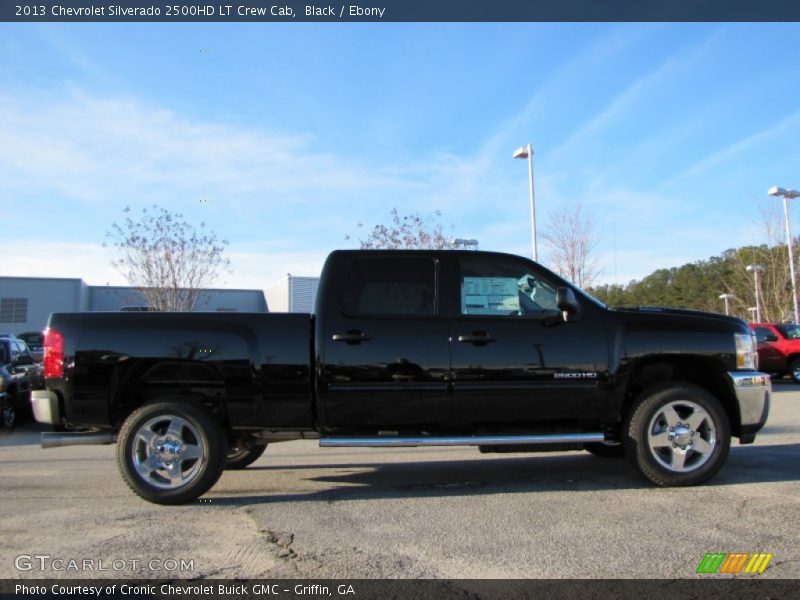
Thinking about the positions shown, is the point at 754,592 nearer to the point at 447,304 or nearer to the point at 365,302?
the point at 447,304

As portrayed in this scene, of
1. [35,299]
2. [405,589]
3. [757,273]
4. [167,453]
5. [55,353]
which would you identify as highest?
[757,273]

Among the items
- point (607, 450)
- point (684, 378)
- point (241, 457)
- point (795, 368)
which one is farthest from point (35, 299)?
point (684, 378)

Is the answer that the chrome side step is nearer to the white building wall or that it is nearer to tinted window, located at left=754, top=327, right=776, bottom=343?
tinted window, located at left=754, top=327, right=776, bottom=343

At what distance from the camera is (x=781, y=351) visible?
59.4 ft

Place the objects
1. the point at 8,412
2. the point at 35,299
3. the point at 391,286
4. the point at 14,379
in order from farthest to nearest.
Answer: the point at 35,299 → the point at 14,379 → the point at 8,412 → the point at 391,286

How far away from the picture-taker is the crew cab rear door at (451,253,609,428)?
5.26 meters

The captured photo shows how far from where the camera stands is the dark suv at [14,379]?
426 inches

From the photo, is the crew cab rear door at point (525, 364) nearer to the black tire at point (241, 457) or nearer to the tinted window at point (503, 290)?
the tinted window at point (503, 290)

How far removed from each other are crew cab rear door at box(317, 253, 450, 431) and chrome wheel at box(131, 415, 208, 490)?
41.6 inches

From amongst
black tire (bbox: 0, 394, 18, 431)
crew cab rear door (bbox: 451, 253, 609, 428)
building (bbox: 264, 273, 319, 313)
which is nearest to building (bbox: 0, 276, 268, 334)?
building (bbox: 264, 273, 319, 313)

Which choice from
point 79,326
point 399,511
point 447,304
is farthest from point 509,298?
point 79,326

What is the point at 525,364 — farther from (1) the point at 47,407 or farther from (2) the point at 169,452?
(1) the point at 47,407

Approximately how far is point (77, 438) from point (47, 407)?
0.35m

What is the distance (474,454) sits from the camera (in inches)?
292
